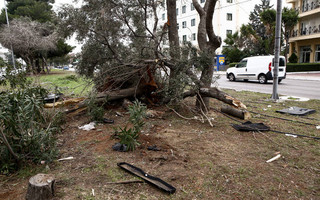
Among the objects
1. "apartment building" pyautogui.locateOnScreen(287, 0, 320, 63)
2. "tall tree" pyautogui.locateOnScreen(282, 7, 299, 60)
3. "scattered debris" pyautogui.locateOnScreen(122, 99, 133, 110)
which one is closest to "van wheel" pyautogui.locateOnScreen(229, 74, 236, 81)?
"tall tree" pyautogui.locateOnScreen(282, 7, 299, 60)

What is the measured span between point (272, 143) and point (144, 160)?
8.24ft

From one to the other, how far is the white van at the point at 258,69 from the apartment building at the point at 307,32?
14211 millimetres

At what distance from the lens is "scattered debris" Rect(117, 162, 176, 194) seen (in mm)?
2826

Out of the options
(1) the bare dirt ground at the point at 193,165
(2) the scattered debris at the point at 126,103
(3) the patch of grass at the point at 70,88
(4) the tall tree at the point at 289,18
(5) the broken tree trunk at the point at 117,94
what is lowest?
(1) the bare dirt ground at the point at 193,165

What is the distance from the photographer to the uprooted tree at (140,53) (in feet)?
19.5

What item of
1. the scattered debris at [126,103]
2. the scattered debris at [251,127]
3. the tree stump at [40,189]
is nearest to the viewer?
the tree stump at [40,189]

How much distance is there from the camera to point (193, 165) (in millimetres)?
3508

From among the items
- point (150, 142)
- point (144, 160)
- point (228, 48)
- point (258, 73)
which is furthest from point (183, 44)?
point (228, 48)

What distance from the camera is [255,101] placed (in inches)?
345

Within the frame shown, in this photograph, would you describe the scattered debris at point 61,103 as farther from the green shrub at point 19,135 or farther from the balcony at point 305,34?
the balcony at point 305,34

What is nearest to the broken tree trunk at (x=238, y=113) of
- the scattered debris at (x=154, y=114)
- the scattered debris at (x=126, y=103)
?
the scattered debris at (x=154, y=114)

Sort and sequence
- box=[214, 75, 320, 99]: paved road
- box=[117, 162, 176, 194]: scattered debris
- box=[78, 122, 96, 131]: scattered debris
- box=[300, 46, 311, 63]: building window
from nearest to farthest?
box=[117, 162, 176, 194]: scattered debris, box=[78, 122, 96, 131]: scattered debris, box=[214, 75, 320, 99]: paved road, box=[300, 46, 311, 63]: building window

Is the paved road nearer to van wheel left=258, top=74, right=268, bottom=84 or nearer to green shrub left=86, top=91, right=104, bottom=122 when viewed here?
van wheel left=258, top=74, right=268, bottom=84

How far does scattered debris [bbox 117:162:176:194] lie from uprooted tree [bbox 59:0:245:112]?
267 cm
